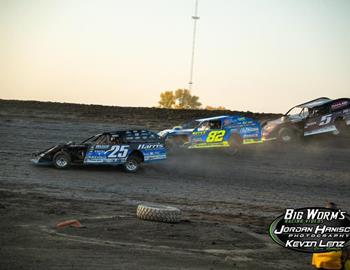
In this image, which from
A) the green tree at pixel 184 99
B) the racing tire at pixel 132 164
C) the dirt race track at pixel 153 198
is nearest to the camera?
the dirt race track at pixel 153 198

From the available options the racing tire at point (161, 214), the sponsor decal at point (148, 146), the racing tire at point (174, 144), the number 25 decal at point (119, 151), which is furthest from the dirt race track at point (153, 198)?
the sponsor decal at point (148, 146)

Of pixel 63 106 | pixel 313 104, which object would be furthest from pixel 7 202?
pixel 63 106

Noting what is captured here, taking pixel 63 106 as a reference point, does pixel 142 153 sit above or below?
below

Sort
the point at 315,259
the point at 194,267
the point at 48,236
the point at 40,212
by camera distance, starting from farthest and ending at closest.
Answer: the point at 40,212, the point at 48,236, the point at 194,267, the point at 315,259

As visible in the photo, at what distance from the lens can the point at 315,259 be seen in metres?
6.39

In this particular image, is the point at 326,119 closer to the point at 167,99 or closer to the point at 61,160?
the point at 61,160

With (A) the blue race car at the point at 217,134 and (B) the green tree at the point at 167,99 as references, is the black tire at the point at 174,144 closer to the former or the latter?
(A) the blue race car at the point at 217,134

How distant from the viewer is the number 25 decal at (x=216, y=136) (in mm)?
20125

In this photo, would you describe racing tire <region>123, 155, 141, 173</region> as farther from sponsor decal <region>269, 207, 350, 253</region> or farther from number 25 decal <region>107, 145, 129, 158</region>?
sponsor decal <region>269, 207, 350, 253</region>

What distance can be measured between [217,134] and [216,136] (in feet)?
0.26

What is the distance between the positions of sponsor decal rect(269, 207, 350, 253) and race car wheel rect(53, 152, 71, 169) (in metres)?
11.8

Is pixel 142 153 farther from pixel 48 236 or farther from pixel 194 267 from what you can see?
pixel 194 267

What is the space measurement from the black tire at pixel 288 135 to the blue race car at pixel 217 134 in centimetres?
183

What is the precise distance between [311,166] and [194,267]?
12550mm
